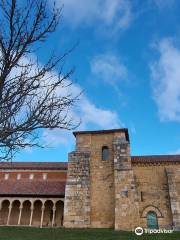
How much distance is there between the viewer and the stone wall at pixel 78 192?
19172 millimetres

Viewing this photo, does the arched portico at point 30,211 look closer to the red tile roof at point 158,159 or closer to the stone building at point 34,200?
the stone building at point 34,200

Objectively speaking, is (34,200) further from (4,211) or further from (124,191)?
(124,191)

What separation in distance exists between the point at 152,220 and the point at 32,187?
10542 mm

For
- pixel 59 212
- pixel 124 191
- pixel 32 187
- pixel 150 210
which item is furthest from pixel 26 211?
pixel 150 210

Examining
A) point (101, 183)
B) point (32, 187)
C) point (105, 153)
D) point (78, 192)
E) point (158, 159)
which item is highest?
point (105, 153)

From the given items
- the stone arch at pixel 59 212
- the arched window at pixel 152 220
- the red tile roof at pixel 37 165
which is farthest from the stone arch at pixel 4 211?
the arched window at pixel 152 220

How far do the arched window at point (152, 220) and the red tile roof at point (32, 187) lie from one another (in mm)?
6996

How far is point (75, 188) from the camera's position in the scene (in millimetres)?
20328

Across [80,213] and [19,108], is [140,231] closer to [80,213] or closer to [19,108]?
[80,213]

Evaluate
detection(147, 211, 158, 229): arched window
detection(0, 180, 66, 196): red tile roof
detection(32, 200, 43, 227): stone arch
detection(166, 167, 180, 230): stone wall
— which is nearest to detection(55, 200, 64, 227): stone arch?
detection(0, 180, 66, 196): red tile roof

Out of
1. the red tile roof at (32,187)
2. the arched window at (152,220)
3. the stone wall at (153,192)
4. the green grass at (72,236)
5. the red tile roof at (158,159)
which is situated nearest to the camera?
the green grass at (72,236)

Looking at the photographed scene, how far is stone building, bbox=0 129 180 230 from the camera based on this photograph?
759 inches

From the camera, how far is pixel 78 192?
66.0ft

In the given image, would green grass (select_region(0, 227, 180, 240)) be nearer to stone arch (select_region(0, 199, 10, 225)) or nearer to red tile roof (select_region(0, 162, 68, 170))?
stone arch (select_region(0, 199, 10, 225))
